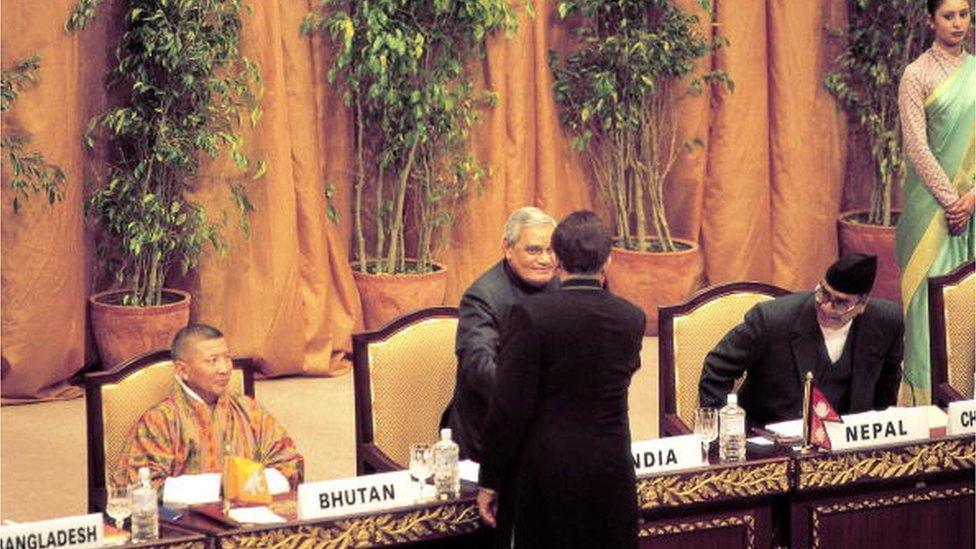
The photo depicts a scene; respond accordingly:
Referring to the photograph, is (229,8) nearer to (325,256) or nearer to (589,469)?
(325,256)

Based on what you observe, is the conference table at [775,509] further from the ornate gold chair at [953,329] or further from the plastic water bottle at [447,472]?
the ornate gold chair at [953,329]

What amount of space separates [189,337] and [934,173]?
3026 mm

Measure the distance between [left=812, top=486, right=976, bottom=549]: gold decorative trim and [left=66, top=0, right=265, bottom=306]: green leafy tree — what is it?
3261 mm

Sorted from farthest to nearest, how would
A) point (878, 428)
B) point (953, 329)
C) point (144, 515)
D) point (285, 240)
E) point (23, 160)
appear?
point (285, 240) → point (23, 160) → point (953, 329) → point (878, 428) → point (144, 515)

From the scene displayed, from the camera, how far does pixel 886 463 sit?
4.73 metres

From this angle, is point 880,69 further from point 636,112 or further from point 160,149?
point 160,149

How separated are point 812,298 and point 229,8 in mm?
2978

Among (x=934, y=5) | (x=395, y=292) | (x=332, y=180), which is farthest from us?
(x=332, y=180)

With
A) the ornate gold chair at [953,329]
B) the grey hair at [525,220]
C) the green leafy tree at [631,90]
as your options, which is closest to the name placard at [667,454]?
the grey hair at [525,220]

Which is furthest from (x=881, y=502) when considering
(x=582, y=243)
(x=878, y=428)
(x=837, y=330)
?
(x=582, y=243)

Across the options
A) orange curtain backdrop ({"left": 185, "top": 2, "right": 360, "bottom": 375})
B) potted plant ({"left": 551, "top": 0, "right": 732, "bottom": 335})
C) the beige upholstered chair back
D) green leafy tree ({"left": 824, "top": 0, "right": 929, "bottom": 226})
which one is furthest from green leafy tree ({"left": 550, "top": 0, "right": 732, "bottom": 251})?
the beige upholstered chair back

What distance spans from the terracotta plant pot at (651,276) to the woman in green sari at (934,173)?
175 centimetres

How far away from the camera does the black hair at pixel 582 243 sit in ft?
13.6

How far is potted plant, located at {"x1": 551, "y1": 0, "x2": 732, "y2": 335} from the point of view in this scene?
27.0 ft
